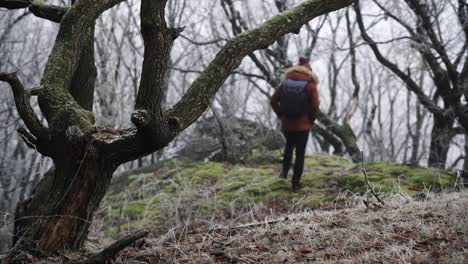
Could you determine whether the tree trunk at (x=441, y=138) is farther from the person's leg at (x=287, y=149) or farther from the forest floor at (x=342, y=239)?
the forest floor at (x=342, y=239)

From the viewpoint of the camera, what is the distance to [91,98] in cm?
445

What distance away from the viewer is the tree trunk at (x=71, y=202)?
123 inches

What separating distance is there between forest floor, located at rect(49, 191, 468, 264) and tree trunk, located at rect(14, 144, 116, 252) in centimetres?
45

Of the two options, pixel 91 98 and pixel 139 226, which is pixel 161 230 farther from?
pixel 91 98

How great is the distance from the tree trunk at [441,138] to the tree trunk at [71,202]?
8.11 metres

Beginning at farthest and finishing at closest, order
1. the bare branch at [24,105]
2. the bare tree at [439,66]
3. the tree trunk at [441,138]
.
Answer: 1. the tree trunk at [441,138]
2. the bare tree at [439,66]
3. the bare branch at [24,105]

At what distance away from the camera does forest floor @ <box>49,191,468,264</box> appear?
104 inches

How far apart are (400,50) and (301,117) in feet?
17.0

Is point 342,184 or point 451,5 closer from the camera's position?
point 342,184

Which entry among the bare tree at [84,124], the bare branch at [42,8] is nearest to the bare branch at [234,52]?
the bare tree at [84,124]

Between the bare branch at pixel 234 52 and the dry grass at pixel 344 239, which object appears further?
the bare branch at pixel 234 52

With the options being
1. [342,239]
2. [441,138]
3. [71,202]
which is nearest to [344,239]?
[342,239]

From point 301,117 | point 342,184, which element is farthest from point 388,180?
point 301,117

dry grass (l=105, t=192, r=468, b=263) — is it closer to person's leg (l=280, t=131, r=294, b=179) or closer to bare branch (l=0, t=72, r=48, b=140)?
bare branch (l=0, t=72, r=48, b=140)
